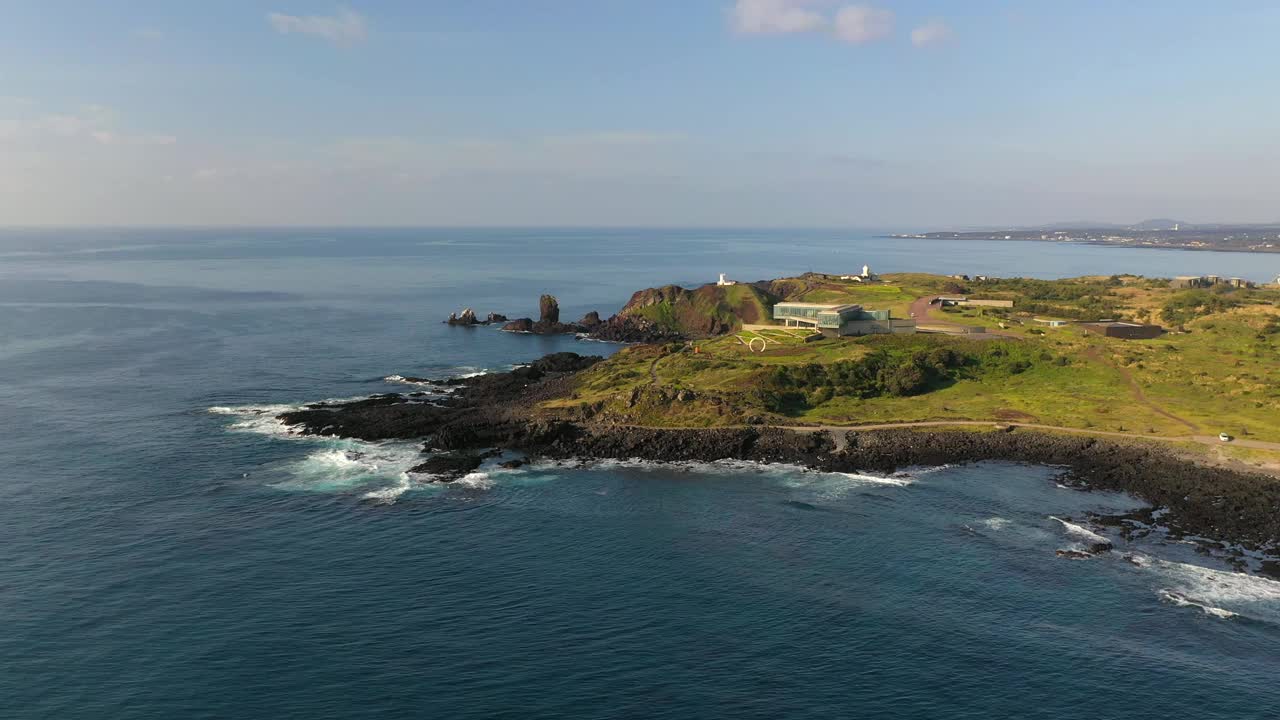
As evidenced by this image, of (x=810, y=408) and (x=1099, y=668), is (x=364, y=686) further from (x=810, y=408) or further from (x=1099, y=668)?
(x=810, y=408)

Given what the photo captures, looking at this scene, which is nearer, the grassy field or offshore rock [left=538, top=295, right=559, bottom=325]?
the grassy field

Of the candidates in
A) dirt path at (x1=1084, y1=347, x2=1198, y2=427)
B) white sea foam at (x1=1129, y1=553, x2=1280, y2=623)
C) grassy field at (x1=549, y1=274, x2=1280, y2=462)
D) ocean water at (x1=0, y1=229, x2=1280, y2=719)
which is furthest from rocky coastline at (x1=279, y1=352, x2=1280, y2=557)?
dirt path at (x1=1084, y1=347, x2=1198, y2=427)

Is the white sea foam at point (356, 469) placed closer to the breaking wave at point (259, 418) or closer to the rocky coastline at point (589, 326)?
the breaking wave at point (259, 418)

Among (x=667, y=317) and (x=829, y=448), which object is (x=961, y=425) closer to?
(x=829, y=448)

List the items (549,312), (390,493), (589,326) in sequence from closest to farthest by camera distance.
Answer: (390,493) < (549,312) < (589,326)

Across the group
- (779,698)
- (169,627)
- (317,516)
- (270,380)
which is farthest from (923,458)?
(270,380)

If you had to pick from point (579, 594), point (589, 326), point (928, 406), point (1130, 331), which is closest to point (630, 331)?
point (589, 326)

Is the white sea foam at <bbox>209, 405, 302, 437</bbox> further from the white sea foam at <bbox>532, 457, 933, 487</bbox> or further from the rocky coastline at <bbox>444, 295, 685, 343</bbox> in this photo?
the rocky coastline at <bbox>444, 295, 685, 343</bbox>
